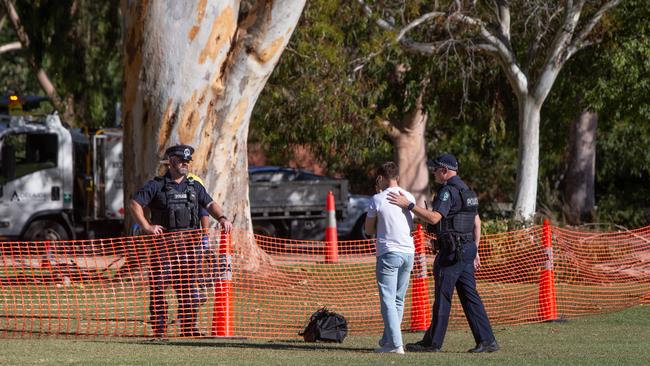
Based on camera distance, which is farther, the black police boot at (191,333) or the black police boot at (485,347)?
the black police boot at (191,333)

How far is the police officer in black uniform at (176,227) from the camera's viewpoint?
437 inches

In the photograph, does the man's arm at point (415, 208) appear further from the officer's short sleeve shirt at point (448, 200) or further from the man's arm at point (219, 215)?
the man's arm at point (219, 215)

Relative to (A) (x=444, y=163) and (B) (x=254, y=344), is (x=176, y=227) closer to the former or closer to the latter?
(B) (x=254, y=344)

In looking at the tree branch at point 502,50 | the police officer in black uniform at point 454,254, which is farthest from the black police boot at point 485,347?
the tree branch at point 502,50

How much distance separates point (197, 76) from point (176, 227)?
458 cm

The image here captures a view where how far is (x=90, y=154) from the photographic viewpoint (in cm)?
2422

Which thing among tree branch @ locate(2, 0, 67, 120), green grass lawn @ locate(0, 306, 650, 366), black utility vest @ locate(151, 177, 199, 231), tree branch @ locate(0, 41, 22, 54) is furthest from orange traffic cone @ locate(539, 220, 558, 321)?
tree branch @ locate(0, 41, 22, 54)

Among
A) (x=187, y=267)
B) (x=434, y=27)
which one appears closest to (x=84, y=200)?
(x=434, y=27)

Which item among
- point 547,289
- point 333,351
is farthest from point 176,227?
point 547,289

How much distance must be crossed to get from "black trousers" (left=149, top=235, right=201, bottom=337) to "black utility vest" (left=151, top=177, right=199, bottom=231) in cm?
18

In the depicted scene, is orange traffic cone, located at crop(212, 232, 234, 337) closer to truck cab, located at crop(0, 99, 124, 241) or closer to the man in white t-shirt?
the man in white t-shirt

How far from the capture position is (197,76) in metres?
15.5

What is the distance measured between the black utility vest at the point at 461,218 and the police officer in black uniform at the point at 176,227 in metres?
2.01

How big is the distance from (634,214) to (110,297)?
869 inches
